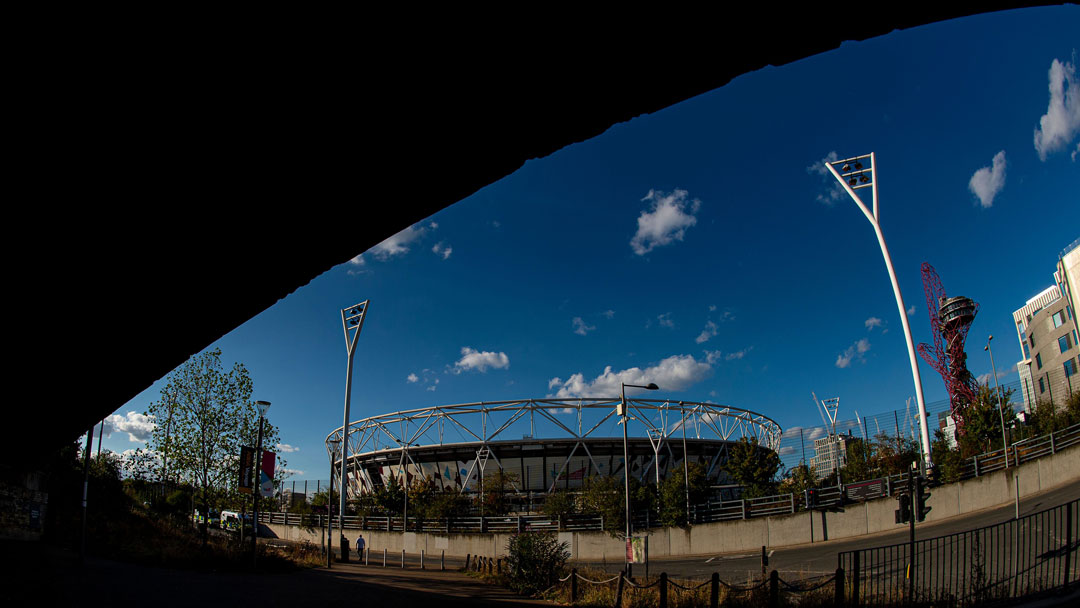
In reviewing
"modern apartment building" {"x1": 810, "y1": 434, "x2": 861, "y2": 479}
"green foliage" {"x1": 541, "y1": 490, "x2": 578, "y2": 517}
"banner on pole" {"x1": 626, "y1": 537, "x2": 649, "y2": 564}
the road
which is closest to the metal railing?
"green foliage" {"x1": 541, "y1": 490, "x2": 578, "y2": 517}

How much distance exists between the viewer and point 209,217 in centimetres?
374

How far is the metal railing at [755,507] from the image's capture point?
1021 inches

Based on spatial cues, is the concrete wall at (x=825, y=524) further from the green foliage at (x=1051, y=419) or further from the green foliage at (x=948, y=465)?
the green foliage at (x=1051, y=419)

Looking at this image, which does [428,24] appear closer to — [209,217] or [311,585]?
[209,217]

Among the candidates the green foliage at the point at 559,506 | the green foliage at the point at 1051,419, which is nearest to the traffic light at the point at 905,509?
the green foliage at the point at 1051,419

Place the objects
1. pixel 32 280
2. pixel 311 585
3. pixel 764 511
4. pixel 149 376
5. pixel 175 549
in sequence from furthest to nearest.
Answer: pixel 764 511 → pixel 175 549 → pixel 311 585 → pixel 149 376 → pixel 32 280

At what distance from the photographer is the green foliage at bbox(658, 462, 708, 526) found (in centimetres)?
3125

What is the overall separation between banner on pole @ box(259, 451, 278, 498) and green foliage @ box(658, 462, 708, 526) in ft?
68.5

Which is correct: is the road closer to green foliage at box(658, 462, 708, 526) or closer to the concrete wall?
the concrete wall

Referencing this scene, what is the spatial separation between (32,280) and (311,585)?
16478mm

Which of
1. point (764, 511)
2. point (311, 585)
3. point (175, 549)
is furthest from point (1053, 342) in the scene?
point (175, 549)

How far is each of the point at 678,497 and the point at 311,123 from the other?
3249cm

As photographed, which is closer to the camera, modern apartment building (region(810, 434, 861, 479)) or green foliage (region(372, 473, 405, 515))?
modern apartment building (region(810, 434, 861, 479))

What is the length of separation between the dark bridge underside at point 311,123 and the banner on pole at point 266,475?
18060 mm
